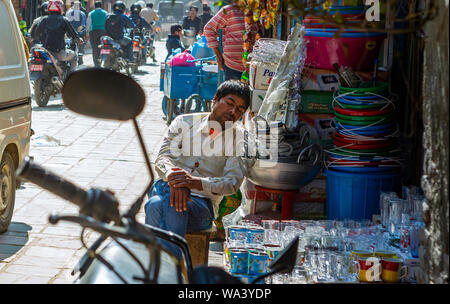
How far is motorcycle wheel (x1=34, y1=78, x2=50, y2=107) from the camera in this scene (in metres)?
14.1

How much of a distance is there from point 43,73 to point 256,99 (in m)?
8.32

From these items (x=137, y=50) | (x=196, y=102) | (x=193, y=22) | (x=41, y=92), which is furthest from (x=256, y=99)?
(x=193, y=22)

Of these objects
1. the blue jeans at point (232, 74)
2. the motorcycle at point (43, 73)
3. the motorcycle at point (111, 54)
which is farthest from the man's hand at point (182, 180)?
the motorcycle at point (111, 54)

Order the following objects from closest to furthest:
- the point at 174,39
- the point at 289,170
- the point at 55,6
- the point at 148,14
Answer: the point at 289,170, the point at 55,6, the point at 174,39, the point at 148,14

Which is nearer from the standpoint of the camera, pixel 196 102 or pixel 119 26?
pixel 196 102

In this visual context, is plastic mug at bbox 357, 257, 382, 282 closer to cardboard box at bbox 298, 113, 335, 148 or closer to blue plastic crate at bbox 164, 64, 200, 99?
cardboard box at bbox 298, 113, 335, 148

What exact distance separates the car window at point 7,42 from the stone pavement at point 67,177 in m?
1.15

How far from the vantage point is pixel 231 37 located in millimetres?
9047

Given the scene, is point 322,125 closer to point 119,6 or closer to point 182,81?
point 182,81

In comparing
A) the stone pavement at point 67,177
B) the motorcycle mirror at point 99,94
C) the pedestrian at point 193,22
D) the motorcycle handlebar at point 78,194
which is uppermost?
the motorcycle mirror at point 99,94

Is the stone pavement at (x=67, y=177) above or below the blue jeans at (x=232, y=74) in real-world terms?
below

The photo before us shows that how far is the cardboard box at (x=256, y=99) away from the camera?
6.83 m

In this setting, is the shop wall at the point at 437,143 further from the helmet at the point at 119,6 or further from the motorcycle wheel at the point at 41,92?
the helmet at the point at 119,6

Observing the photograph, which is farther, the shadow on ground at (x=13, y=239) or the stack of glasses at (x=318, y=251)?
the shadow on ground at (x=13, y=239)
